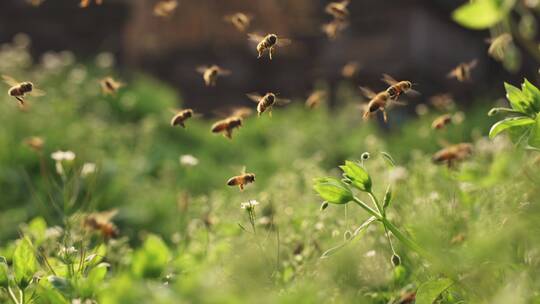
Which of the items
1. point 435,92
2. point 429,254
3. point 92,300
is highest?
point 429,254

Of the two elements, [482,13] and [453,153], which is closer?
[482,13]

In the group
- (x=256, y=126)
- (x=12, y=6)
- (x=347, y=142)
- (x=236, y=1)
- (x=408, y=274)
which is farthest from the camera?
(x=12, y=6)

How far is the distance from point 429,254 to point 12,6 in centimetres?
1030

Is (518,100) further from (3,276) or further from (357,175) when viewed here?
(3,276)

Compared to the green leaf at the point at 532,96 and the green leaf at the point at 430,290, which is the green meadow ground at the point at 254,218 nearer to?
the green leaf at the point at 430,290

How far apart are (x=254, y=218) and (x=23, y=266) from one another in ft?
2.84

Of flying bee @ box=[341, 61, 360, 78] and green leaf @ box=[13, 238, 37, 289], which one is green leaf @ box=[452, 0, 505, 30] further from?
flying bee @ box=[341, 61, 360, 78]

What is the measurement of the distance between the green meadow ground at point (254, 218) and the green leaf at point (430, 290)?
0.02 meters

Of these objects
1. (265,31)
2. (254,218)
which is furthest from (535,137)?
(265,31)

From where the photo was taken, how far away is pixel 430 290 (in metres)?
1.73

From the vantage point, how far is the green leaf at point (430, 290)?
173 cm

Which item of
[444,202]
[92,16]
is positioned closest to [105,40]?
[92,16]

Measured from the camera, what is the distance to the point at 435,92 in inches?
350

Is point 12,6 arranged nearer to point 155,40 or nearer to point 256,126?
point 155,40
